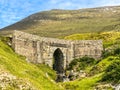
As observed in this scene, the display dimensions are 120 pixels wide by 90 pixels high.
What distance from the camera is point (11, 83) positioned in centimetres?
5125

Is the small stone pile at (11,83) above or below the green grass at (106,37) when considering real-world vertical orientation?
above

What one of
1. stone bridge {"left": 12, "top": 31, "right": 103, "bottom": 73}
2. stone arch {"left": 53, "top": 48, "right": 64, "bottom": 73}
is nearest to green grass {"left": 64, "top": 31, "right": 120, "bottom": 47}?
stone bridge {"left": 12, "top": 31, "right": 103, "bottom": 73}

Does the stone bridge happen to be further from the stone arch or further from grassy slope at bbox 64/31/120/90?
grassy slope at bbox 64/31/120/90

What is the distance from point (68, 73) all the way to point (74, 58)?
408 inches

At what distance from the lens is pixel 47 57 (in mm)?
107500

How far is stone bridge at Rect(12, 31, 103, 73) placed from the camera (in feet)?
315

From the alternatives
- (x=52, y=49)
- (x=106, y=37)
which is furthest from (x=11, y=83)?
(x=106, y=37)

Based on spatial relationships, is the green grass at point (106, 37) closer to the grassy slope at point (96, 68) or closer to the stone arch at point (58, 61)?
the grassy slope at point (96, 68)

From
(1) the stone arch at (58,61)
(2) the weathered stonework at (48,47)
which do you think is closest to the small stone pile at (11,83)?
(2) the weathered stonework at (48,47)

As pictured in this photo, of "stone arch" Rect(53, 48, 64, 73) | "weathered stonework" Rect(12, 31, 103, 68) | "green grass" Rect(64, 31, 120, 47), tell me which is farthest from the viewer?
"green grass" Rect(64, 31, 120, 47)

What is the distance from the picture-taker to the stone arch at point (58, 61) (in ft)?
374

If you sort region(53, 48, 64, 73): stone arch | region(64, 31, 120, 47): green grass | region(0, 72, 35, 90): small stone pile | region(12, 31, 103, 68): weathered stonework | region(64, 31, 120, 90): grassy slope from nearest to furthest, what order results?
region(0, 72, 35, 90): small stone pile < region(64, 31, 120, 90): grassy slope < region(12, 31, 103, 68): weathered stonework < region(53, 48, 64, 73): stone arch < region(64, 31, 120, 47): green grass

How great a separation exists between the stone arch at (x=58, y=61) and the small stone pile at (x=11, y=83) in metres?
60.3

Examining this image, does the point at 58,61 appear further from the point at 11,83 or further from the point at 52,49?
the point at 11,83
